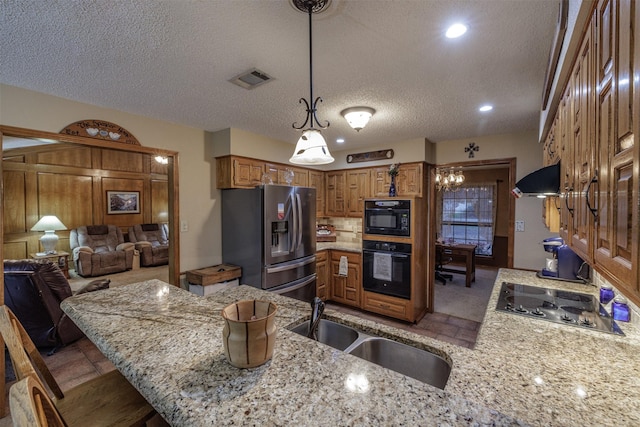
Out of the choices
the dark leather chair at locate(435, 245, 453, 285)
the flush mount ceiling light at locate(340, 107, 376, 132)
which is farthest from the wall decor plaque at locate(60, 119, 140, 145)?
the dark leather chair at locate(435, 245, 453, 285)

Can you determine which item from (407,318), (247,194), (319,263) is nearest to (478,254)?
A: (407,318)

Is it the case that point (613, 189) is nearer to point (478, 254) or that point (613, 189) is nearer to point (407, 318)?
point (407, 318)

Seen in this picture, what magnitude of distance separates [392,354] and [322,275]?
2974 mm

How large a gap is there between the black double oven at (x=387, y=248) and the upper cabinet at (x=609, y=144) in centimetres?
231

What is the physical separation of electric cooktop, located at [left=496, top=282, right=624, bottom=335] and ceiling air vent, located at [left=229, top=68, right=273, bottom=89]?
2.17m

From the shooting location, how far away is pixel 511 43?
1.55 metres

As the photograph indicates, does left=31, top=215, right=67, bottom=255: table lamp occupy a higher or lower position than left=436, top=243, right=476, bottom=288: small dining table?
higher

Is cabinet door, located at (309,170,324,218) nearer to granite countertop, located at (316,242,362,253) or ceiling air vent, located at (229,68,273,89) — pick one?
granite countertop, located at (316,242,362,253)

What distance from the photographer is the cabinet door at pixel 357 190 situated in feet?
14.0

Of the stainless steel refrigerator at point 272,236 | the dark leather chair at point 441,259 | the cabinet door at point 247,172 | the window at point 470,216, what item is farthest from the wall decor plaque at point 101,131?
the window at point 470,216

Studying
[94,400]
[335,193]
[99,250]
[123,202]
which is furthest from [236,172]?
[123,202]

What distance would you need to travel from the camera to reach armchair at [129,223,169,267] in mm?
6496

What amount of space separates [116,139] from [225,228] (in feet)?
4.78

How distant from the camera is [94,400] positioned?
1131mm
